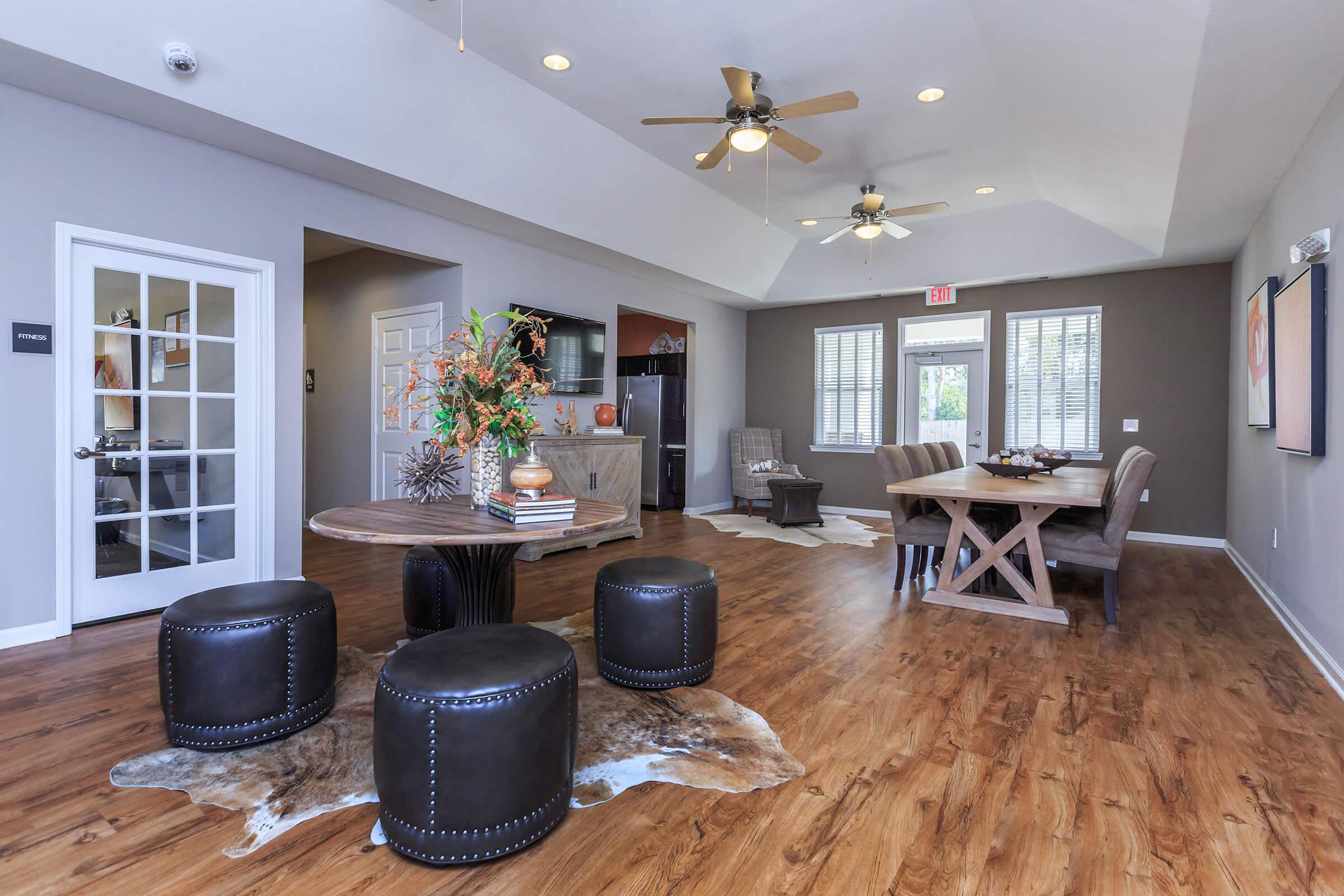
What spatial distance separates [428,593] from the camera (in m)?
3.10

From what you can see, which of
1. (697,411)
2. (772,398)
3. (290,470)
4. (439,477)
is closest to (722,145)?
(439,477)

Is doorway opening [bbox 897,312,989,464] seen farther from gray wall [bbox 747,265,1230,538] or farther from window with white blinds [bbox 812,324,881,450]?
window with white blinds [bbox 812,324,881,450]

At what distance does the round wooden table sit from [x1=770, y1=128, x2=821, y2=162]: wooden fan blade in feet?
8.02

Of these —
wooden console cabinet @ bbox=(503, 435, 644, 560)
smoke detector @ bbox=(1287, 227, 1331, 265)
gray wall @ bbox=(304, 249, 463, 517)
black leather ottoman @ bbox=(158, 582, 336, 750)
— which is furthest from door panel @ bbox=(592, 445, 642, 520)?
smoke detector @ bbox=(1287, 227, 1331, 265)

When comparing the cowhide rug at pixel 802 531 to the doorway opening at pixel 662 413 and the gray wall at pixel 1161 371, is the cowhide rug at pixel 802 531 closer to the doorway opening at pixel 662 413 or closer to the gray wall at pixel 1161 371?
the doorway opening at pixel 662 413

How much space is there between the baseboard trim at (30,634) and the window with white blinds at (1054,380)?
301 inches

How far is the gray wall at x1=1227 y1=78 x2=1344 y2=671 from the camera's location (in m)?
2.89

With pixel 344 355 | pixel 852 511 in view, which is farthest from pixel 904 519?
pixel 344 355

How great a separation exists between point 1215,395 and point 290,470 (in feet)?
24.9

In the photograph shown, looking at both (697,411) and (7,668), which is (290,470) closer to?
(7,668)

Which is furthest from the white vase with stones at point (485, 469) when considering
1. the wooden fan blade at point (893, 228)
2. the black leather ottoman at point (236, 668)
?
the wooden fan blade at point (893, 228)

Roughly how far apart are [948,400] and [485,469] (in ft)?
20.3

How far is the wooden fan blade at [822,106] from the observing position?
3.28 meters

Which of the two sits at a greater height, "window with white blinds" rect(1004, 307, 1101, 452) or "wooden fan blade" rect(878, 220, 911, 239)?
"wooden fan blade" rect(878, 220, 911, 239)
